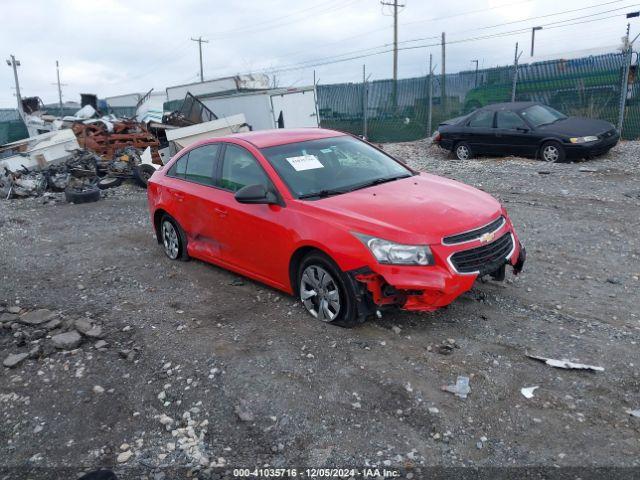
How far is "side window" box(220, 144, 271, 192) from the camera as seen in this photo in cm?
527

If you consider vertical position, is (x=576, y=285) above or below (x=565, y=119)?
below

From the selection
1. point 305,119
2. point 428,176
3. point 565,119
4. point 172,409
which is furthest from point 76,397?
point 305,119

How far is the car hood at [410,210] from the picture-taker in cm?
421

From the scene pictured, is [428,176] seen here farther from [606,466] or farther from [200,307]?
[606,466]

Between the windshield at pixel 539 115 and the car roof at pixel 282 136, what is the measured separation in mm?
8495

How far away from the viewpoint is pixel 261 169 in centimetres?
523

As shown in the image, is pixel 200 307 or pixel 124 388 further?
pixel 200 307

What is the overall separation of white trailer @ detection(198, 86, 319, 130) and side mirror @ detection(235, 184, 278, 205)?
11781mm

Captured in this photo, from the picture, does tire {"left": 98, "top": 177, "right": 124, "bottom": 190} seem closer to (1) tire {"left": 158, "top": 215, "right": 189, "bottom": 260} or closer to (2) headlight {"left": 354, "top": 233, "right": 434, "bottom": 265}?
(1) tire {"left": 158, "top": 215, "right": 189, "bottom": 260}

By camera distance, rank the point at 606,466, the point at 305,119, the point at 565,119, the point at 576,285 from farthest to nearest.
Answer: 1. the point at 305,119
2. the point at 565,119
3. the point at 576,285
4. the point at 606,466

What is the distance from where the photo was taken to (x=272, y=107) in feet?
53.6

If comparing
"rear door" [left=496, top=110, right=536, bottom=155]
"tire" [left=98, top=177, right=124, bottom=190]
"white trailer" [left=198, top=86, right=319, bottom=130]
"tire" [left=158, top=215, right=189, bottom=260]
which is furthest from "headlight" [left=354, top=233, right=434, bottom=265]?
"white trailer" [left=198, top=86, right=319, bottom=130]

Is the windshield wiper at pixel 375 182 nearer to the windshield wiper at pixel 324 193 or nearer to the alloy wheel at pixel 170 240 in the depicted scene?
the windshield wiper at pixel 324 193

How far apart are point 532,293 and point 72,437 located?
398cm
